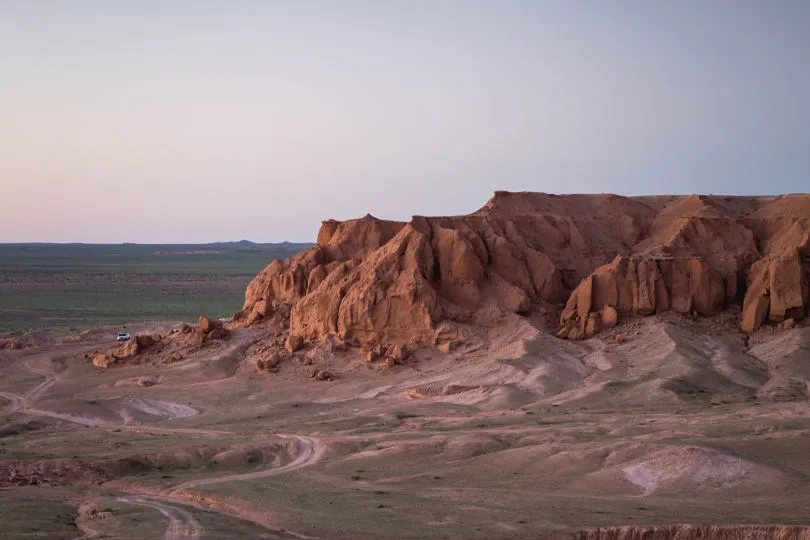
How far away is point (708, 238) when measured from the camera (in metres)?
54.3

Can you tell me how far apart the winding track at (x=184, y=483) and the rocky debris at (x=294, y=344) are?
1179 centimetres

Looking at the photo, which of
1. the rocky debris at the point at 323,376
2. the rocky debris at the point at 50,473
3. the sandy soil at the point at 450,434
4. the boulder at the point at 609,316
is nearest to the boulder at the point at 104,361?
the sandy soil at the point at 450,434

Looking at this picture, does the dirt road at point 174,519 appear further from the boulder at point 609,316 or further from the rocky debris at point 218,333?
the boulder at point 609,316

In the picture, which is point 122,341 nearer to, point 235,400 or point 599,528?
point 235,400

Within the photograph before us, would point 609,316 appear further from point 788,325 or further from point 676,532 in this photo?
point 676,532

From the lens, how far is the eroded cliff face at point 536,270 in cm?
5038

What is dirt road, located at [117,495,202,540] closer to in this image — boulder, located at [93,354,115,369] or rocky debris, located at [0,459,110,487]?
rocky debris, located at [0,459,110,487]

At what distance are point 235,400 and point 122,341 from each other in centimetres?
1942

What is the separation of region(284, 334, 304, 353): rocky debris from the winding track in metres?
11.8

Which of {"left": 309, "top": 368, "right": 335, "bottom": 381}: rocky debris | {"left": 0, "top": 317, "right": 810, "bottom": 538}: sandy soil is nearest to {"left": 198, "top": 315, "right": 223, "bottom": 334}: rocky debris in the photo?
{"left": 0, "top": 317, "right": 810, "bottom": 538}: sandy soil

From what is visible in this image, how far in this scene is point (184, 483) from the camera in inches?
→ 1212

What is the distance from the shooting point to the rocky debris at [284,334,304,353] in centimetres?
5178

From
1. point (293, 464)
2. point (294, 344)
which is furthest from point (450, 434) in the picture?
point (294, 344)

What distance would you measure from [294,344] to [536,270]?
14.0m
